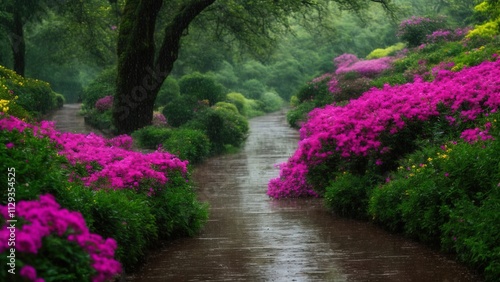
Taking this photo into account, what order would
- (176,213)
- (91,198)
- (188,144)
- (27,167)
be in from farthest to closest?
1. (188,144)
2. (176,213)
3. (91,198)
4. (27,167)

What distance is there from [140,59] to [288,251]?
417 inches

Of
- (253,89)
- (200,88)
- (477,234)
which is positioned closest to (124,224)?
(477,234)

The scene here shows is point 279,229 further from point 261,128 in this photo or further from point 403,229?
point 261,128

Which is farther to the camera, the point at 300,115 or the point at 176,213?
the point at 300,115

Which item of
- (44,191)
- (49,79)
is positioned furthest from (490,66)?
(49,79)

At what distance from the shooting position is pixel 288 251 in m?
7.34

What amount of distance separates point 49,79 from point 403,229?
46.4 meters

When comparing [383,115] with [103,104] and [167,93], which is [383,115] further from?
[167,93]

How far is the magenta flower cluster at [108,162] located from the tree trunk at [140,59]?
246 inches

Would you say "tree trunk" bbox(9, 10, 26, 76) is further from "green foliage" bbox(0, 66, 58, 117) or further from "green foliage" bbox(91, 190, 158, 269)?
"green foliage" bbox(91, 190, 158, 269)

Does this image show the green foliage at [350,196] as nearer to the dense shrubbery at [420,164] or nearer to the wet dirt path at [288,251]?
the dense shrubbery at [420,164]

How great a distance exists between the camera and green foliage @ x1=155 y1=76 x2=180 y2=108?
28.4 meters

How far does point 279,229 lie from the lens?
8.80 meters

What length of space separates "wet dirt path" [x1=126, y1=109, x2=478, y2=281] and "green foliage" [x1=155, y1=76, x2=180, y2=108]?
55.4ft
